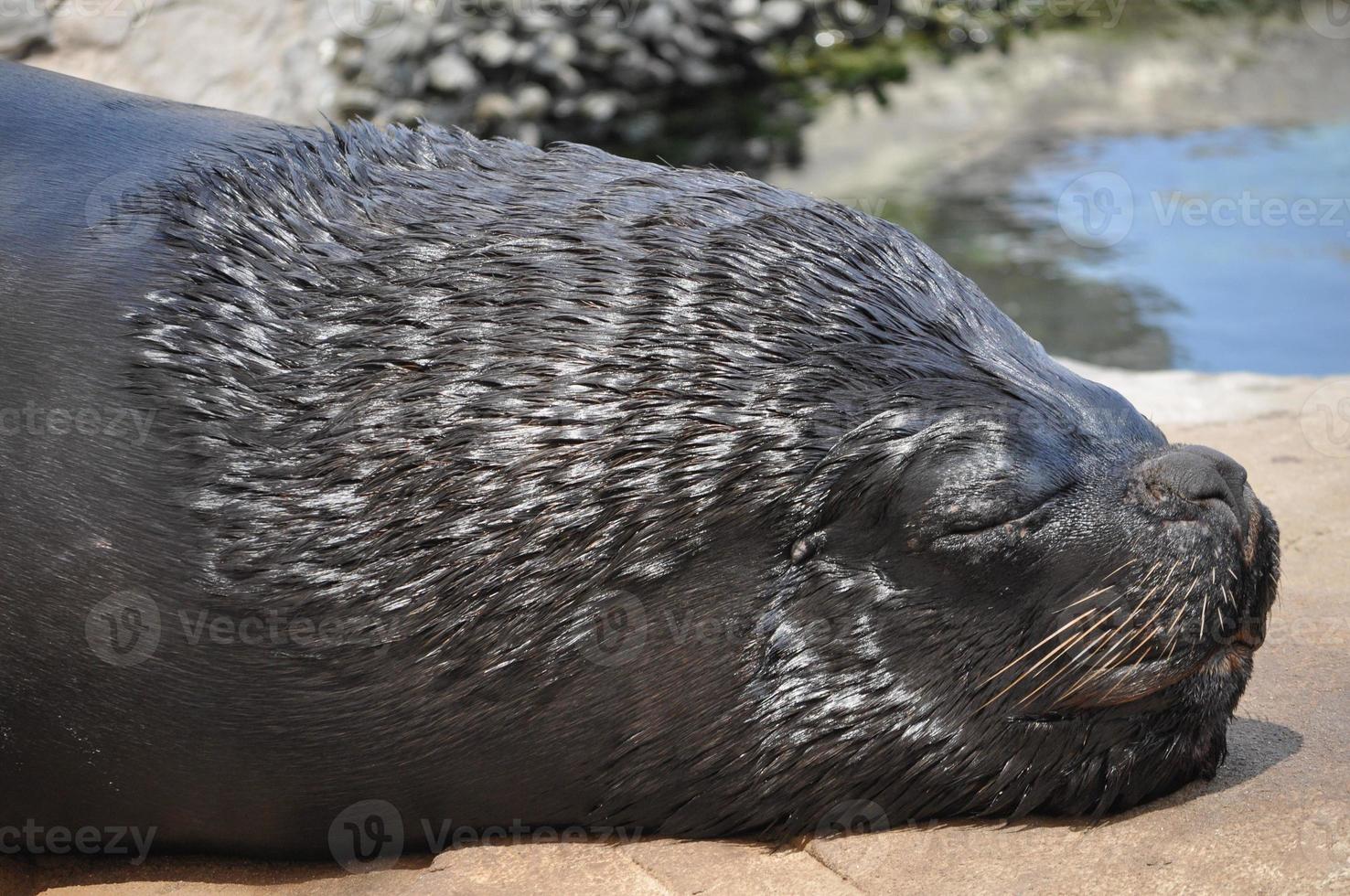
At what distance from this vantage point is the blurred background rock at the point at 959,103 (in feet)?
30.4

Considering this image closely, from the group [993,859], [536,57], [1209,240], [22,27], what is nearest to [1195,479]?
[993,859]

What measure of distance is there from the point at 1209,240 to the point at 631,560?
29.0 ft

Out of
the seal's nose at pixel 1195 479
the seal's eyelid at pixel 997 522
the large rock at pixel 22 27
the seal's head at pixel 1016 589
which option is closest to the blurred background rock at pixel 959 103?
the large rock at pixel 22 27

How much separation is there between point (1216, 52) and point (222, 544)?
1399cm

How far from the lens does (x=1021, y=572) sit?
9.95 feet

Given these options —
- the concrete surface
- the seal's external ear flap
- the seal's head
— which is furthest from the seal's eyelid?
the concrete surface

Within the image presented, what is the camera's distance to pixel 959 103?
13.5 metres

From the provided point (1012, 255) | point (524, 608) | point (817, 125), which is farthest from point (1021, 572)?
point (817, 125)

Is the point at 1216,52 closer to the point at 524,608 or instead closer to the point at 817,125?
the point at 817,125

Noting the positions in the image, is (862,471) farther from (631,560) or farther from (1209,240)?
(1209,240)

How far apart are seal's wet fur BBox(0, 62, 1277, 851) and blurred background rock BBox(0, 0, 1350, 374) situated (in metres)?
5.53

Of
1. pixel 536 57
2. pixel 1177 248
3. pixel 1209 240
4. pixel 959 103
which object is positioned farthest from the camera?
pixel 959 103

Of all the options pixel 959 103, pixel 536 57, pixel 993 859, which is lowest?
Answer: pixel 993 859

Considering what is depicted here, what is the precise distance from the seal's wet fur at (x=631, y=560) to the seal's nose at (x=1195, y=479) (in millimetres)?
15
